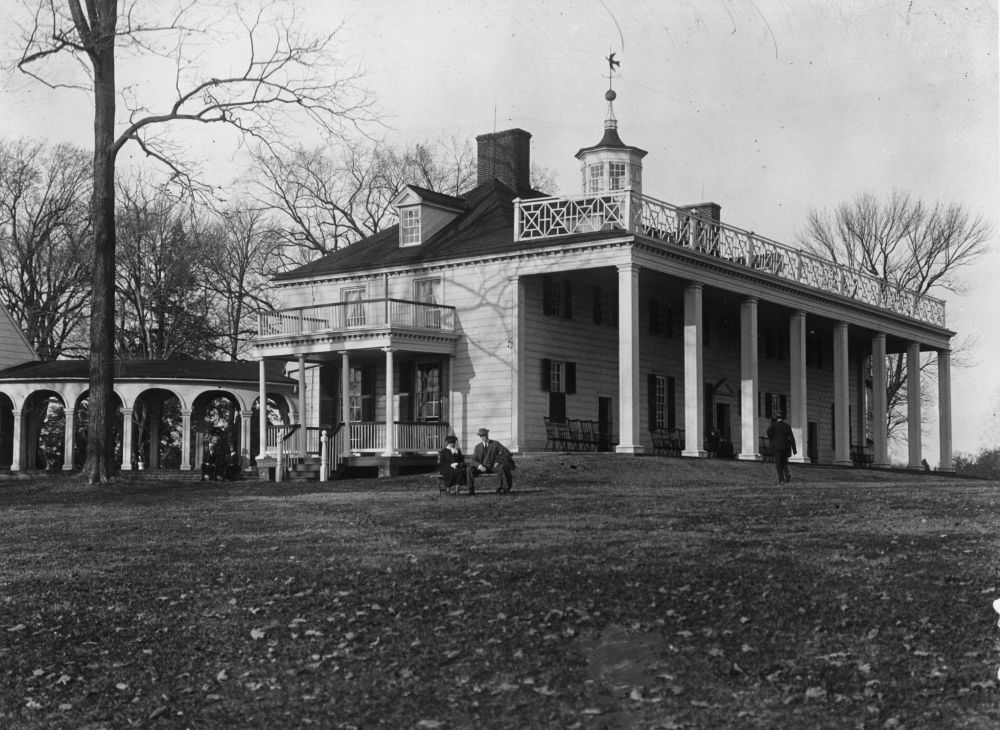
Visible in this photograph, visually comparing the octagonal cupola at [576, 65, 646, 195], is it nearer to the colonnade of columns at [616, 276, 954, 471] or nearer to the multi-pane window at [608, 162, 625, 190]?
the multi-pane window at [608, 162, 625, 190]

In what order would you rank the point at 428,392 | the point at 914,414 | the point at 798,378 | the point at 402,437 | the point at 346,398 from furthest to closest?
the point at 914,414 → the point at 798,378 → the point at 428,392 → the point at 346,398 → the point at 402,437

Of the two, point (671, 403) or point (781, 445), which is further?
point (671, 403)

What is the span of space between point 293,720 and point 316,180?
48843mm

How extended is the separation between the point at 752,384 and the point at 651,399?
3.26m

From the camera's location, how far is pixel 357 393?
36.7 metres

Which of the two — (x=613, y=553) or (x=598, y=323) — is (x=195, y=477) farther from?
(x=613, y=553)

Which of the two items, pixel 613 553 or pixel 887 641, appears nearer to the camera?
pixel 887 641

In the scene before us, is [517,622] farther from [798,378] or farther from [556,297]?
[798,378]

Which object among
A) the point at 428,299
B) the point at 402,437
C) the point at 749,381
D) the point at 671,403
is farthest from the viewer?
the point at 671,403

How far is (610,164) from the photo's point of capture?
3822 centimetres

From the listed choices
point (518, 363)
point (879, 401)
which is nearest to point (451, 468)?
point (518, 363)

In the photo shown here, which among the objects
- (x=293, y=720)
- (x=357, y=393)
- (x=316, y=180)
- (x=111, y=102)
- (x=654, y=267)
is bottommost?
(x=293, y=720)

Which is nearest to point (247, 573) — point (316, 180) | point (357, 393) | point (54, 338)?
point (357, 393)

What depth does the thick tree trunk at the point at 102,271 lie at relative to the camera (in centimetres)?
2836
